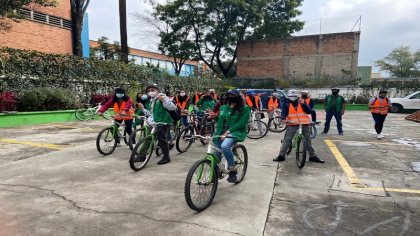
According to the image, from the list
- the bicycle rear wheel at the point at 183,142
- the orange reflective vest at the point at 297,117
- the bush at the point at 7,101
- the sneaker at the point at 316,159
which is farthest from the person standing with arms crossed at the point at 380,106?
the bush at the point at 7,101

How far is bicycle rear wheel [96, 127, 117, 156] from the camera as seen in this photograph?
7.64 metres

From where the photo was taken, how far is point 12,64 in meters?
12.7

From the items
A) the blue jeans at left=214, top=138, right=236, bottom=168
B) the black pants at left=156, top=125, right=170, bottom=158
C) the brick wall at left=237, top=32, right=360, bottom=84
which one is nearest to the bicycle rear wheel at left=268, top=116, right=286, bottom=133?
the black pants at left=156, top=125, right=170, bottom=158

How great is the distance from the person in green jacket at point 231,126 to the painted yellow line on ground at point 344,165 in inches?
91.1

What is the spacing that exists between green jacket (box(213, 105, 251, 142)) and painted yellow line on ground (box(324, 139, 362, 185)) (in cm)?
233

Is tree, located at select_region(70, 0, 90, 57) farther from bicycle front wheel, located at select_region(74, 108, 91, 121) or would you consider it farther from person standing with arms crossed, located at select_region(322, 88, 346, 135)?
person standing with arms crossed, located at select_region(322, 88, 346, 135)

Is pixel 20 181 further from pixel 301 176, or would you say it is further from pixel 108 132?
pixel 301 176

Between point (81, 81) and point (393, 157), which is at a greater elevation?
point (81, 81)

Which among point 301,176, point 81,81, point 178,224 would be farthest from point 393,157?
point 81,81

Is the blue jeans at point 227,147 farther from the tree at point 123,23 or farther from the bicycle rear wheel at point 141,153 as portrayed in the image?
the tree at point 123,23

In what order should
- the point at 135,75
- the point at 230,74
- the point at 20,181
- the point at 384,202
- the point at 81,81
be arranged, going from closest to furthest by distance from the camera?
1. the point at 384,202
2. the point at 20,181
3. the point at 81,81
4. the point at 135,75
5. the point at 230,74

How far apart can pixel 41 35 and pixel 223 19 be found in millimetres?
17539

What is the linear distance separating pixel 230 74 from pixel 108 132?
33.1 metres

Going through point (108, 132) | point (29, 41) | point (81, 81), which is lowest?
point (108, 132)
